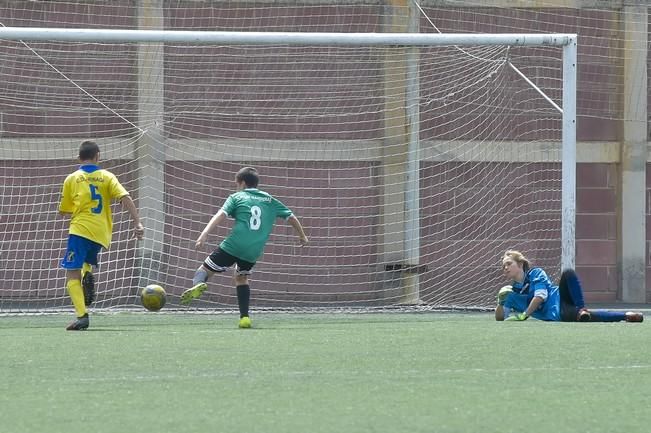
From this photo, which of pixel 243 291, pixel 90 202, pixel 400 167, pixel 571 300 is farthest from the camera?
pixel 400 167

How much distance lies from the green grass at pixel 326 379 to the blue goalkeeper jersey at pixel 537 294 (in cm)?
87

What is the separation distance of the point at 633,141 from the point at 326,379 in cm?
1083

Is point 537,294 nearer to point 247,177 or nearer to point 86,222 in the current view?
point 247,177

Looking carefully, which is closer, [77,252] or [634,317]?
[77,252]

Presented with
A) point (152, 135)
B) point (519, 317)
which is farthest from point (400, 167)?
point (519, 317)

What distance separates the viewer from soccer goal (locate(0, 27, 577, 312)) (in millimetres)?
15883

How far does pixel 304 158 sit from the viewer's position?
54.7 ft

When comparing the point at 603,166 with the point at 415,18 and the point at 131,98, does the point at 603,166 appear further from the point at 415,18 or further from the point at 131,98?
the point at 131,98

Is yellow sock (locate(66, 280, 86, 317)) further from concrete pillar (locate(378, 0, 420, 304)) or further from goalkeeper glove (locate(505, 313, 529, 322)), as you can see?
concrete pillar (locate(378, 0, 420, 304))

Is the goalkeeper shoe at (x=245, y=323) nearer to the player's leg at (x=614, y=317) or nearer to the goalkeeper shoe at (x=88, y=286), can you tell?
the goalkeeper shoe at (x=88, y=286)

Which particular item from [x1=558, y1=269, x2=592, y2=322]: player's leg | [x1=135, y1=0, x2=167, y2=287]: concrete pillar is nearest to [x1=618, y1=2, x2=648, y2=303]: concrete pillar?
[x1=558, y1=269, x2=592, y2=322]: player's leg

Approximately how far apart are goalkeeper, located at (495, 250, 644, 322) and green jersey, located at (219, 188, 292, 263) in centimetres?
216

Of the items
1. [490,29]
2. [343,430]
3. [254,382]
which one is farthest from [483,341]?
[490,29]

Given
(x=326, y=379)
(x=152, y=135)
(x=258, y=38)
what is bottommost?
(x=326, y=379)
